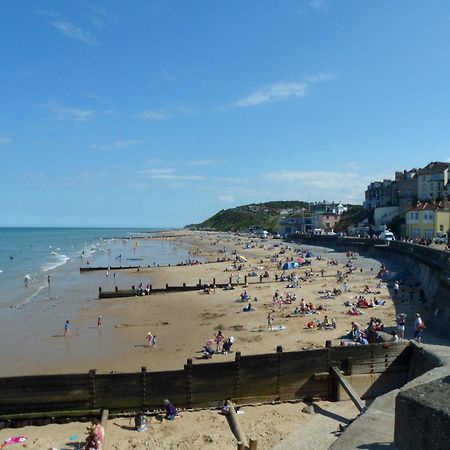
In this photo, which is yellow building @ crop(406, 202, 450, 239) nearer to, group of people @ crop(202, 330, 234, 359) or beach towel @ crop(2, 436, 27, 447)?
group of people @ crop(202, 330, 234, 359)

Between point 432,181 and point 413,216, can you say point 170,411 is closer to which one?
point 413,216

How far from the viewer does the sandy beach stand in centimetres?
1305

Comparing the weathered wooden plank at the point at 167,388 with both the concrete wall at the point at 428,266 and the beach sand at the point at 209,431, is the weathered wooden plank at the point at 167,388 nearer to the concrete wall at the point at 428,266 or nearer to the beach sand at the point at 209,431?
the beach sand at the point at 209,431

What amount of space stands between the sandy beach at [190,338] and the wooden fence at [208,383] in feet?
1.65

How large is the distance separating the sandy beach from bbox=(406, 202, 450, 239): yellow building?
25.2 metres

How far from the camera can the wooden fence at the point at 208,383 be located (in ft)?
44.9

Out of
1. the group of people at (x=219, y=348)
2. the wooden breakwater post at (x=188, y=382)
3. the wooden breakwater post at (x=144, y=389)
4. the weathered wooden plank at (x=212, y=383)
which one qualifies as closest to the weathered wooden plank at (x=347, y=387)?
the weathered wooden plank at (x=212, y=383)

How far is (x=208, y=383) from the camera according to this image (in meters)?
14.5

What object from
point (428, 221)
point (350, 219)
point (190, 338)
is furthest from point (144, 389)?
point (350, 219)

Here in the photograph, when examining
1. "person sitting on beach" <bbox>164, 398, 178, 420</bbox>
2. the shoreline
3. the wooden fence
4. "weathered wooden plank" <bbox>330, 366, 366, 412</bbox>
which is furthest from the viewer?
the shoreline

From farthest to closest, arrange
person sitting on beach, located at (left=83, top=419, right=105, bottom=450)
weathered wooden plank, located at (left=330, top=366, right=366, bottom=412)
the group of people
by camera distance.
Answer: the group of people → weathered wooden plank, located at (left=330, top=366, right=366, bottom=412) → person sitting on beach, located at (left=83, top=419, right=105, bottom=450)

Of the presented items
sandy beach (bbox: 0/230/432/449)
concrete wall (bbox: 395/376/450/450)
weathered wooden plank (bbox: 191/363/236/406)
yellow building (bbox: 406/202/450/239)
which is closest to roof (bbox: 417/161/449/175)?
yellow building (bbox: 406/202/450/239)

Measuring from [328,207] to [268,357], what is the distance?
426 feet

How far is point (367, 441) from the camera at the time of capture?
7352 millimetres
